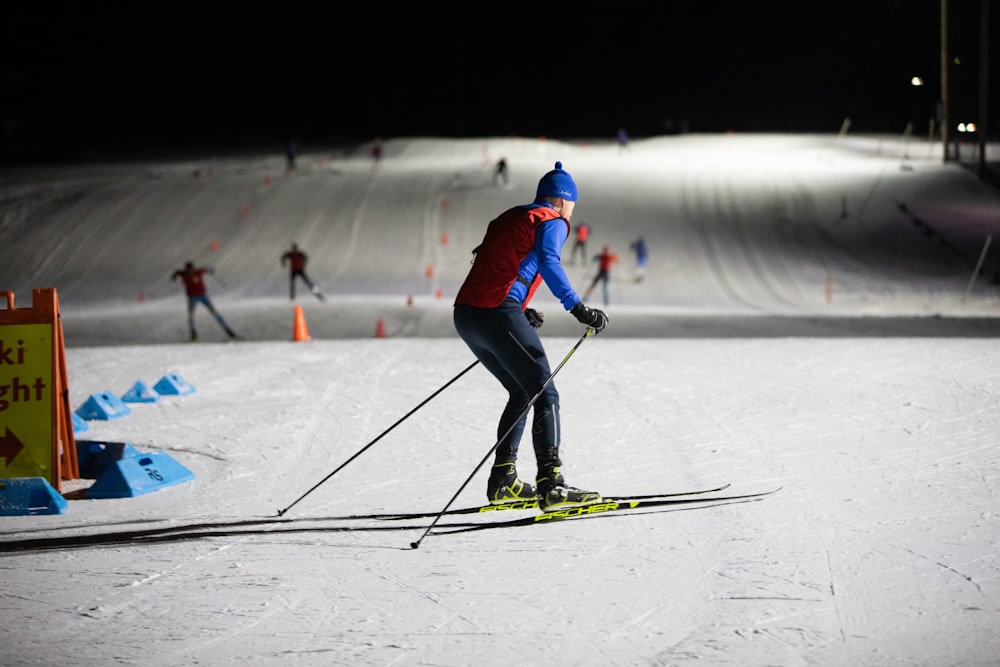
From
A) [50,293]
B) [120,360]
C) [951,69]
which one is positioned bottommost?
[120,360]

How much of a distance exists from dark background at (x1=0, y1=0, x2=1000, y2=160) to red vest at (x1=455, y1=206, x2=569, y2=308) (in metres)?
62.2

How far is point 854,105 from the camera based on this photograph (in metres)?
76.8

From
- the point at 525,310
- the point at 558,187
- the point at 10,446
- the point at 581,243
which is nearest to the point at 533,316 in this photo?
the point at 525,310

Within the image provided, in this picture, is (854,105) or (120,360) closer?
(120,360)

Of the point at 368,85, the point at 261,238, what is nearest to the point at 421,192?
the point at 261,238

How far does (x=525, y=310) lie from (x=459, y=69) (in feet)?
236

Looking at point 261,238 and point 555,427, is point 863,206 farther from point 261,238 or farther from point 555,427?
point 555,427

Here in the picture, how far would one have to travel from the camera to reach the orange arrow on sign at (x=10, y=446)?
7031 millimetres

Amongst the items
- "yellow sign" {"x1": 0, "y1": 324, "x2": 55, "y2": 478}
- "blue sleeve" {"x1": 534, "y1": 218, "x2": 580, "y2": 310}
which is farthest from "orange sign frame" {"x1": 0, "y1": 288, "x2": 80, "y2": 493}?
"blue sleeve" {"x1": 534, "y1": 218, "x2": 580, "y2": 310}

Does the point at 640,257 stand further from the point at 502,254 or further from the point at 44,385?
the point at 502,254

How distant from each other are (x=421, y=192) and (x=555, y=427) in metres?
32.8

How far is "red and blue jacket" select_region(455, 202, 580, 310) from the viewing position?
591cm

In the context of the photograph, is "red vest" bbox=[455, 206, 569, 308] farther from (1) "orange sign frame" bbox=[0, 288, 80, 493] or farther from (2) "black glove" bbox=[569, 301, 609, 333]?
(1) "orange sign frame" bbox=[0, 288, 80, 493]

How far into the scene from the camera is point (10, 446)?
23.2ft
